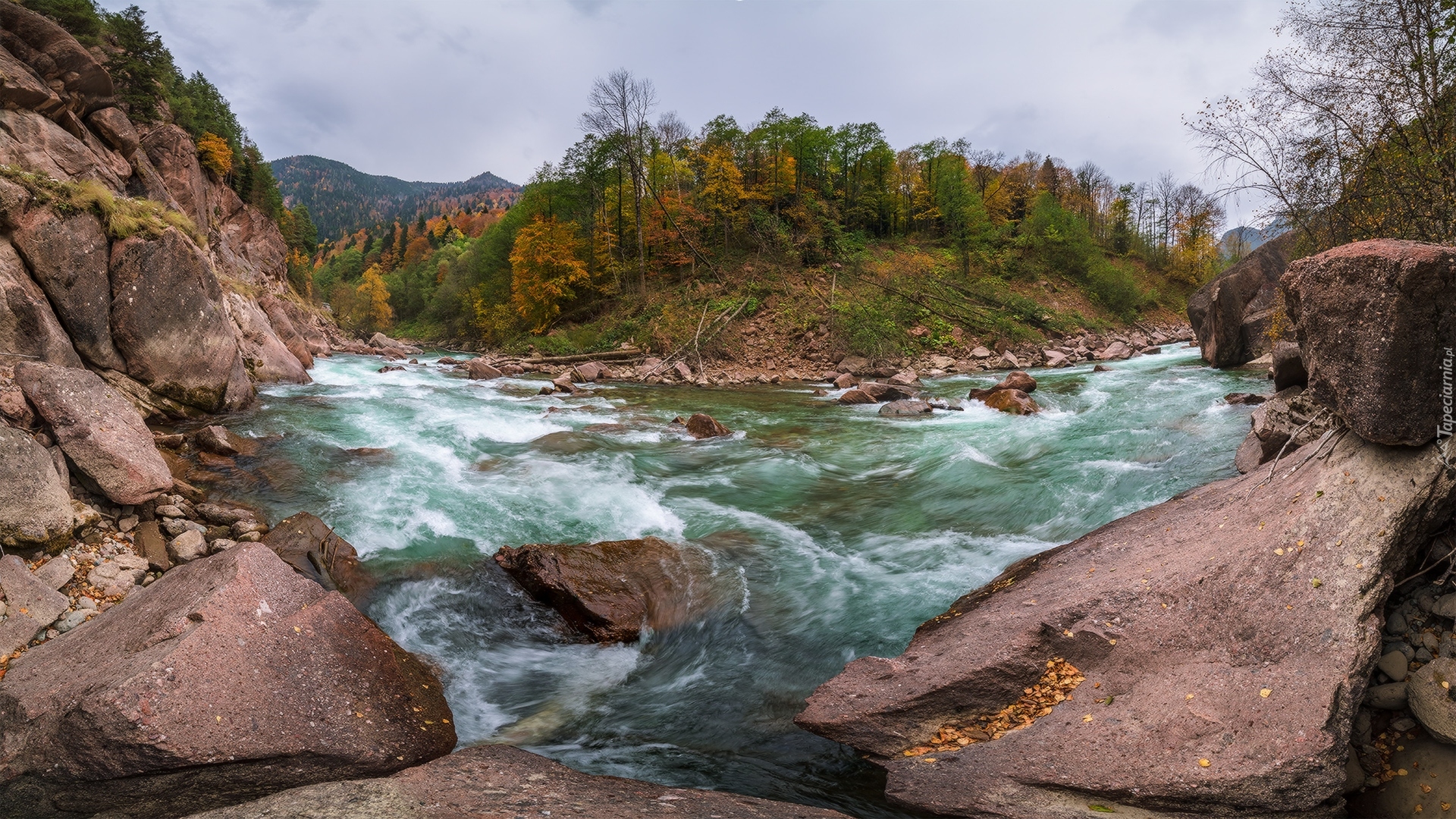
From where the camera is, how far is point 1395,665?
353cm

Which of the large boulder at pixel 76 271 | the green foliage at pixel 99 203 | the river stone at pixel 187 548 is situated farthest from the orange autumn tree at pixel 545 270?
the river stone at pixel 187 548

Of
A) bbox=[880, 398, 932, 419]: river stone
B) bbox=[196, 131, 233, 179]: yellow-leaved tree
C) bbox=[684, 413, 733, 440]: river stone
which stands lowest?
bbox=[684, 413, 733, 440]: river stone

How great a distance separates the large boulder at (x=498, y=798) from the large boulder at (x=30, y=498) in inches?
138

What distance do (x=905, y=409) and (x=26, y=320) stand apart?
15784 mm

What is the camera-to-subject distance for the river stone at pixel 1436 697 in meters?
3.22

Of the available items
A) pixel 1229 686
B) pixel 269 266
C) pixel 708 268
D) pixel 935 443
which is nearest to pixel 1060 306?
pixel 708 268

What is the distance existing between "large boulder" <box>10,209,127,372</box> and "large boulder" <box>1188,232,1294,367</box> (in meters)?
27.1

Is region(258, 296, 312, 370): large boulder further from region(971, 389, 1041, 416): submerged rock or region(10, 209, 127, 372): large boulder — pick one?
region(971, 389, 1041, 416): submerged rock

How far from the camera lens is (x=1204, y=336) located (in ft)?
71.4

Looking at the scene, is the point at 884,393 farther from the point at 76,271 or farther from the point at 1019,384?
the point at 76,271

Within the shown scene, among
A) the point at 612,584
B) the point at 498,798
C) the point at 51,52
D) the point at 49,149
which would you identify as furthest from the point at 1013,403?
the point at 51,52

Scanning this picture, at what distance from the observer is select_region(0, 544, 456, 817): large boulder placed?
3242 millimetres

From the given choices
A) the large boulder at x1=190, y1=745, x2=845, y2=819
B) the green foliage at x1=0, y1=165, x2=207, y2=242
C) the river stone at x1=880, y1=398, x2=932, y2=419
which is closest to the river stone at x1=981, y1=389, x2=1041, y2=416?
the river stone at x1=880, y1=398, x2=932, y2=419

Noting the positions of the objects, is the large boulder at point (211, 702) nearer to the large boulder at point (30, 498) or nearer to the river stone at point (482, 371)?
the large boulder at point (30, 498)
